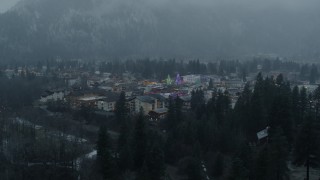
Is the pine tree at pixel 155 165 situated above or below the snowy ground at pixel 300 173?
above

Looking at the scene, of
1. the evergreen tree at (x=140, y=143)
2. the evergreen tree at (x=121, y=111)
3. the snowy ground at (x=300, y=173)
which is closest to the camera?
the snowy ground at (x=300, y=173)

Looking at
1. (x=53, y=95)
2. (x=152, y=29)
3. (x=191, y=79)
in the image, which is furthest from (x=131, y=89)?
Result: (x=152, y=29)

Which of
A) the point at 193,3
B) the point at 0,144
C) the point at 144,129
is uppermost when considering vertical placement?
the point at 193,3

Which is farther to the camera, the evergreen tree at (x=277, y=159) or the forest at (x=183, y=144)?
the forest at (x=183, y=144)

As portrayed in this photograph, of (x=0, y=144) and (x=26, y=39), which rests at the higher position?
(x=26, y=39)

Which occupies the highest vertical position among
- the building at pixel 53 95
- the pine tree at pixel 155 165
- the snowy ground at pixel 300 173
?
the pine tree at pixel 155 165

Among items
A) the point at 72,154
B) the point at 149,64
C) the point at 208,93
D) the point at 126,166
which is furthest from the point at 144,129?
the point at 149,64

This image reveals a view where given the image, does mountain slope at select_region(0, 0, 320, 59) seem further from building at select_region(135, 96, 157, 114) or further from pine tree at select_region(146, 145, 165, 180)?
pine tree at select_region(146, 145, 165, 180)

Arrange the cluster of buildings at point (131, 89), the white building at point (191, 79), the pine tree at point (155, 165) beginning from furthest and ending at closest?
1. the white building at point (191, 79)
2. the cluster of buildings at point (131, 89)
3. the pine tree at point (155, 165)

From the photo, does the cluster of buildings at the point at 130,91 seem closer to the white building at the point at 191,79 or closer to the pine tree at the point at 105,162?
the white building at the point at 191,79

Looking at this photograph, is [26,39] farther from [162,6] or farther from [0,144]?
[0,144]

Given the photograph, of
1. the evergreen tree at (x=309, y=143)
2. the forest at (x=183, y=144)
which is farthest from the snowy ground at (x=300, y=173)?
the evergreen tree at (x=309, y=143)
